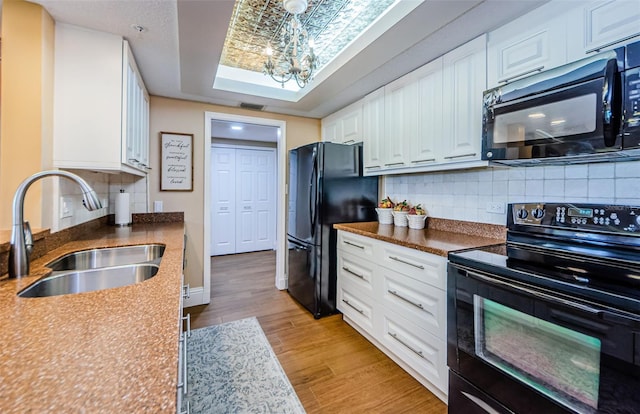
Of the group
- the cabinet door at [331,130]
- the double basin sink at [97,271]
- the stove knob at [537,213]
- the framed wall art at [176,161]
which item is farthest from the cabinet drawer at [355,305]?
the framed wall art at [176,161]

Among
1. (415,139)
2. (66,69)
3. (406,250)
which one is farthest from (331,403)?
(66,69)

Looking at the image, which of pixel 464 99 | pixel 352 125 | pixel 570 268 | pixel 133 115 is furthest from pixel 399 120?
pixel 133 115

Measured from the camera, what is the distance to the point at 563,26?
1.40 meters

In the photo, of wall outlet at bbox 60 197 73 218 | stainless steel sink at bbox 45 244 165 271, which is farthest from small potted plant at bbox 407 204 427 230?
wall outlet at bbox 60 197 73 218

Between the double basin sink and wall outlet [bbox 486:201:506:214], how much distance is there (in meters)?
2.10

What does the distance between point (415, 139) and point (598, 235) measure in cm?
125

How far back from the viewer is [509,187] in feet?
Result: 6.19

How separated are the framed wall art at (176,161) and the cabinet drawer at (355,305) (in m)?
1.91

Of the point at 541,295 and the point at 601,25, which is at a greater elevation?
the point at 601,25

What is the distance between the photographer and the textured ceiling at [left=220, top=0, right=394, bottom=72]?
A: 1816mm

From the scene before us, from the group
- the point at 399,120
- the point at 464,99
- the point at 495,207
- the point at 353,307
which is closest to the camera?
the point at 464,99

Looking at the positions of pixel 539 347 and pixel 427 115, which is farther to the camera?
pixel 427 115

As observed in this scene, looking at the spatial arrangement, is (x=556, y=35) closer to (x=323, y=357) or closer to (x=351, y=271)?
(x=351, y=271)

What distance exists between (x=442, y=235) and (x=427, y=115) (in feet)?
2.97
